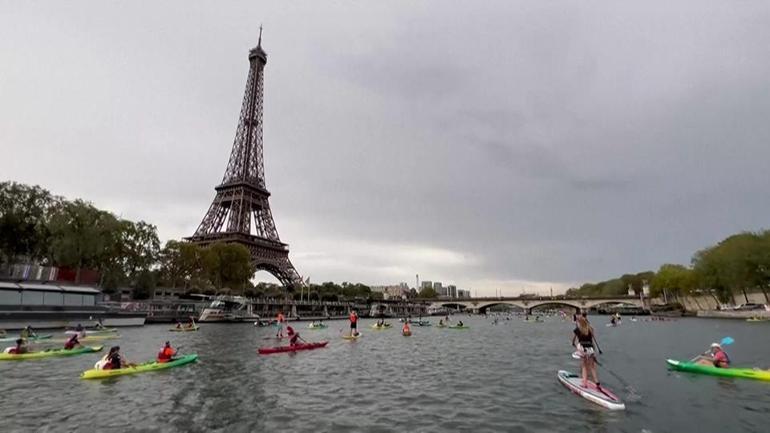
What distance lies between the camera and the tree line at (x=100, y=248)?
228ft

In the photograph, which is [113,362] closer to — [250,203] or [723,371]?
[723,371]

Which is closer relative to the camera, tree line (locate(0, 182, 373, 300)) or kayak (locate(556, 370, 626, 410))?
kayak (locate(556, 370, 626, 410))

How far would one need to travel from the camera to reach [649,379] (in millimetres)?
23000

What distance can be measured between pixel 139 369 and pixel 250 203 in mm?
99598

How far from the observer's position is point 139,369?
23953 millimetres

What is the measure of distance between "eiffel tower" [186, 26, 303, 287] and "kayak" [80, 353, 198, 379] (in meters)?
88.2

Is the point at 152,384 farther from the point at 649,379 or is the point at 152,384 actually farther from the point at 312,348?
the point at 649,379

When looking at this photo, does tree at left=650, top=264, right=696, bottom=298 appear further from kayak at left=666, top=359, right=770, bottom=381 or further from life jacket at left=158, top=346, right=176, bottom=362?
life jacket at left=158, top=346, right=176, bottom=362

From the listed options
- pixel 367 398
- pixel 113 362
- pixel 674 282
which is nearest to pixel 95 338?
pixel 113 362

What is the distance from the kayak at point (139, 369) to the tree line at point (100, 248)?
164 feet

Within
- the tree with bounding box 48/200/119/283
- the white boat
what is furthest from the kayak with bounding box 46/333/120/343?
the white boat

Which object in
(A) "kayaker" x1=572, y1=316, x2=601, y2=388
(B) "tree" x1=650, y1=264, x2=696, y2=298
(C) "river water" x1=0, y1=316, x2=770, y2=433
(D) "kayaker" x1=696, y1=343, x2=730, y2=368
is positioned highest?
(B) "tree" x1=650, y1=264, x2=696, y2=298

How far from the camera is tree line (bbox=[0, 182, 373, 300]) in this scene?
69562mm

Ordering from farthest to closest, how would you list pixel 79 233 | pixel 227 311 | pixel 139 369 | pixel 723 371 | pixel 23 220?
1. pixel 227 311
2. pixel 79 233
3. pixel 23 220
4. pixel 139 369
5. pixel 723 371
